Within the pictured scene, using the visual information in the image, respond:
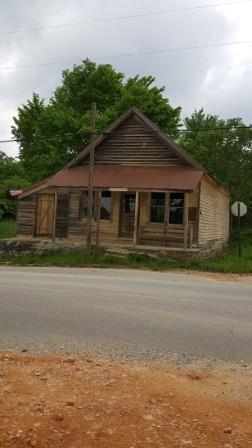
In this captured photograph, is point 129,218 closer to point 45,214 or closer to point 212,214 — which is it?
point 45,214

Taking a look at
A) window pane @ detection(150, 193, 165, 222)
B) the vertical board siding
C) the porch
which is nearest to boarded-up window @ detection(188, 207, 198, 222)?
the porch

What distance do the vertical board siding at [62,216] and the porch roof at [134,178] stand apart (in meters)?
1.35

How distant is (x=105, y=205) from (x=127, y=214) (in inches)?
47.0

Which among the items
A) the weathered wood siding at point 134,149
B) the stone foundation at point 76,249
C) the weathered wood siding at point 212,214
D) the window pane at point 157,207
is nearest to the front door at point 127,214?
the window pane at point 157,207

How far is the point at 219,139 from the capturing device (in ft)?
118

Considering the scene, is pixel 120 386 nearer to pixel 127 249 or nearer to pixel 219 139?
pixel 127 249

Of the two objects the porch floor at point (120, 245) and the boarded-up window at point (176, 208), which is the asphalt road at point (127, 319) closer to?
the porch floor at point (120, 245)

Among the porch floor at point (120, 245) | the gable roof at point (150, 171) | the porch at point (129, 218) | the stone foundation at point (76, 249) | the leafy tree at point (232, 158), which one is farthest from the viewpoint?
the leafy tree at point (232, 158)

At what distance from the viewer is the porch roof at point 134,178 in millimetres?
21297

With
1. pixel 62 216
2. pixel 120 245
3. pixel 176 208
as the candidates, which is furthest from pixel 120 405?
pixel 62 216

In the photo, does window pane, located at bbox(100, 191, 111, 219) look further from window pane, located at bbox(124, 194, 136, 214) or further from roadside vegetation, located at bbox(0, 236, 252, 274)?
roadside vegetation, located at bbox(0, 236, 252, 274)

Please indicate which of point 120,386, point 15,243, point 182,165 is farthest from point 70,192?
point 120,386

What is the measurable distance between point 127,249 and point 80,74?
75.6 ft

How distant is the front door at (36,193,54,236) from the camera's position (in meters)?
26.6
